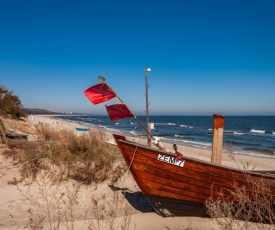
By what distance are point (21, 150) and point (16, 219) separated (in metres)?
2.67

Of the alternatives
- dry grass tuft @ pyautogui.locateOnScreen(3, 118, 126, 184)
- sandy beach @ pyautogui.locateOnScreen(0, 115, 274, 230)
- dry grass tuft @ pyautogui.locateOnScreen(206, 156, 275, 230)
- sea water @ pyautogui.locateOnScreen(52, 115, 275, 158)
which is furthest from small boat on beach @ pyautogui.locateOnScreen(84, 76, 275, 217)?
dry grass tuft @ pyautogui.locateOnScreen(3, 118, 126, 184)

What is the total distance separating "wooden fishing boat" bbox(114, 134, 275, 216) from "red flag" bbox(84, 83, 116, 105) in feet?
3.24

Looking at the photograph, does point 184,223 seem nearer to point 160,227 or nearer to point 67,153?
point 160,227

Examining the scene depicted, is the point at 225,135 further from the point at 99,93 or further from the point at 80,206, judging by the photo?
the point at 99,93

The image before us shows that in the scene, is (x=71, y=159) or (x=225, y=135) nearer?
(x=71, y=159)

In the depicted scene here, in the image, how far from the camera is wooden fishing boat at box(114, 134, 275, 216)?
544 centimetres

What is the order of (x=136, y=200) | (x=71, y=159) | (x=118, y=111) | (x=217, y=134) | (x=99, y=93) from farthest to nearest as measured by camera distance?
(x=71, y=159)
(x=136, y=200)
(x=217, y=134)
(x=118, y=111)
(x=99, y=93)

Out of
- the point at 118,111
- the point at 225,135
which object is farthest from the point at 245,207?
the point at 225,135

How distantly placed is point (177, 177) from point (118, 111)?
187 cm

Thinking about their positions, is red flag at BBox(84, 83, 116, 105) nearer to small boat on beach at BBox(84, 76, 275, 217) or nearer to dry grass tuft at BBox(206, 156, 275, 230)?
small boat on beach at BBox(84, 76, 275, 217)

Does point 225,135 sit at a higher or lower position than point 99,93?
lower

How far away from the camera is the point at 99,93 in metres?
5.22

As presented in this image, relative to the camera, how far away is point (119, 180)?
7461 millimetres

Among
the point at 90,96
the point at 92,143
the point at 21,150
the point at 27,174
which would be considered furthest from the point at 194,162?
the point at 21,150
